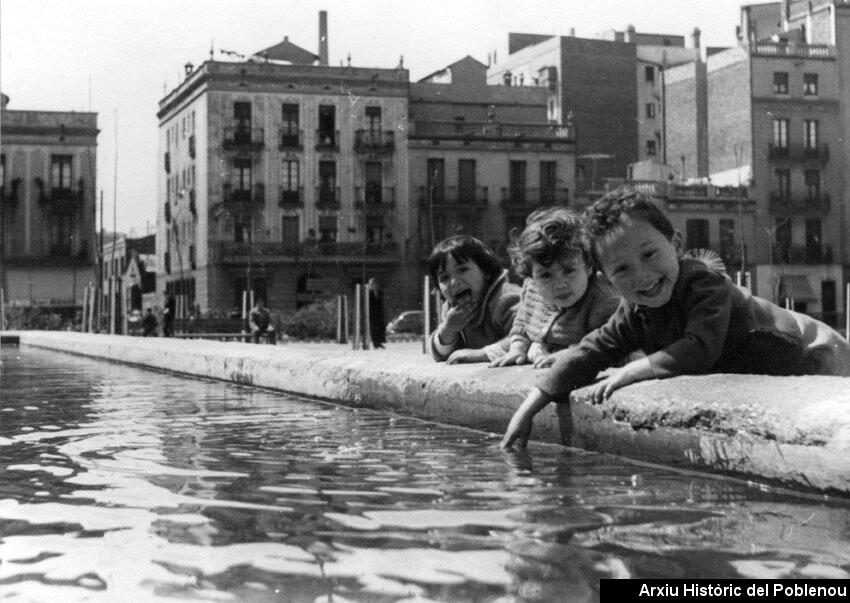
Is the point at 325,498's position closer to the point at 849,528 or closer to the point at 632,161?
the point at 849,528

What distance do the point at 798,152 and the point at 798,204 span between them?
2.21 meters

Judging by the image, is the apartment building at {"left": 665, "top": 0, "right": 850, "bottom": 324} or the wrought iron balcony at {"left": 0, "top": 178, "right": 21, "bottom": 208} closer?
the apartment building at {"left": 665, "top": 0, "right": 850, "bottom": 324}

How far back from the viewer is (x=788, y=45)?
4991cm

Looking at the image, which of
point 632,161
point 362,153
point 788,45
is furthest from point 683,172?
point 362,153

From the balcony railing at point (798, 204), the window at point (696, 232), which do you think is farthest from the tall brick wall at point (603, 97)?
the balcony railing at point (798, 204)

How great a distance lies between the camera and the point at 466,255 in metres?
5.84

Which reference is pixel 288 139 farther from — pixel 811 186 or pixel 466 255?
pixel 466 255

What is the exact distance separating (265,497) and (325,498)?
0.17m

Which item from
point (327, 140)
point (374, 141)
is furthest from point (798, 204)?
point (327, 140)

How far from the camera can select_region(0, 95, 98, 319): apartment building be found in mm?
50500

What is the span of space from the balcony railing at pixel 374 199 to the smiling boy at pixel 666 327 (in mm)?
43760

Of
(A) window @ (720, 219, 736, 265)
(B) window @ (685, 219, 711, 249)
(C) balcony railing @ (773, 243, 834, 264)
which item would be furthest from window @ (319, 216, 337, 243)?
(C) balcony railing @ (773, 243, 834, 264)

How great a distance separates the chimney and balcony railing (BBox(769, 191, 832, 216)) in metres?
20.8

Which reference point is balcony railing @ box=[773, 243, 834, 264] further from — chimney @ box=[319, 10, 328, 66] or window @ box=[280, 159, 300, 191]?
chimney @ box=[319, 10, 328, 66]
